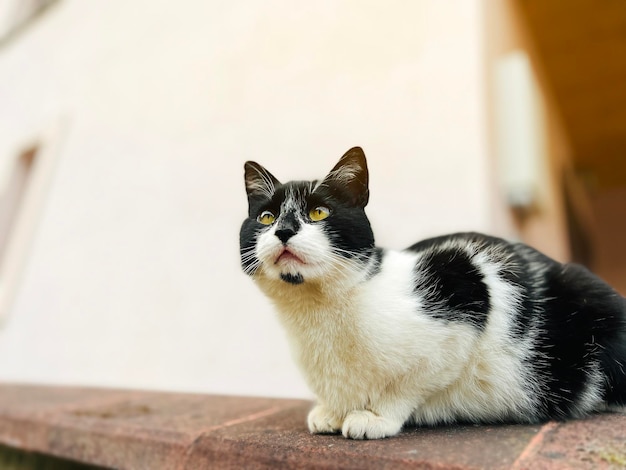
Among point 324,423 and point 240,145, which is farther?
point 240,145

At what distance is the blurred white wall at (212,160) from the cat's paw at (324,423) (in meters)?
0.33

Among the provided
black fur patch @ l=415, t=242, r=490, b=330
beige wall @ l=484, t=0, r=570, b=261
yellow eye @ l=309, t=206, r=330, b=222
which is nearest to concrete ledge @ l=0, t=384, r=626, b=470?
black fur patch @ l=415, t=242, r=490, b=330

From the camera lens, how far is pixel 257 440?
0.55 m

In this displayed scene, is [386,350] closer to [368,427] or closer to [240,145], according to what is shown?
[368,427]

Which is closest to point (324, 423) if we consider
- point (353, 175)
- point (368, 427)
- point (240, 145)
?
point (368, 427)

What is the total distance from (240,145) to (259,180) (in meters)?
0.93

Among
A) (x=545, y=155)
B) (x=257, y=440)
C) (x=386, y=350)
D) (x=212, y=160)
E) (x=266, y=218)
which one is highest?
(x=545, y=155)

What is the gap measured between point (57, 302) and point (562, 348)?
1.91 m

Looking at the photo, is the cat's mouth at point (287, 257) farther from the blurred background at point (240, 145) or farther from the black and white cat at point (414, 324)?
the blurred background at point (240, 145)

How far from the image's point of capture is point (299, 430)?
601 millimetres

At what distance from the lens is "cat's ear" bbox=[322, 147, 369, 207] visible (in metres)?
0.48

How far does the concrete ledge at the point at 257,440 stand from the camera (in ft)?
1.38

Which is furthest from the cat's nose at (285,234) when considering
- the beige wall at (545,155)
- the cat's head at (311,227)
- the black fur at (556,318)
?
the beige wall at (545,155)

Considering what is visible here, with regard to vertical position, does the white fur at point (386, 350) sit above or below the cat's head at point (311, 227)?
below
